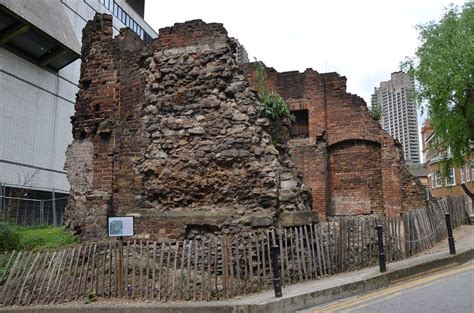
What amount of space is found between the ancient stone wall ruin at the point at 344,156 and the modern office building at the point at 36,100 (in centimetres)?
1424

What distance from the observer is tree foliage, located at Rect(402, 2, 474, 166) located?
1881cm

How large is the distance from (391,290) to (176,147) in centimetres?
511

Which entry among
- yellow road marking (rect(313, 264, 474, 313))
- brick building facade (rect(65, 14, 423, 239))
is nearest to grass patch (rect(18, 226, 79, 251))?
brick building facade (rect(65, 14, 423, 239))

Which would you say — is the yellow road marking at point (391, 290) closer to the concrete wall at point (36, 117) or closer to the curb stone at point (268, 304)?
the curb stone at point (268, 304)

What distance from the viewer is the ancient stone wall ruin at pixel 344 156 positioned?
16.9m

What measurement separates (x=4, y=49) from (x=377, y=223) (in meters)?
22.4

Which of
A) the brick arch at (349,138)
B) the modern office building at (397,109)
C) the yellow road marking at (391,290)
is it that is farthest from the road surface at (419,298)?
the modern office building at (397,109)

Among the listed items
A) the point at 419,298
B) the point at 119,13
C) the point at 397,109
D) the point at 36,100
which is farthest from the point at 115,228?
the point at 397,109

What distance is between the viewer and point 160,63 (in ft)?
33.7

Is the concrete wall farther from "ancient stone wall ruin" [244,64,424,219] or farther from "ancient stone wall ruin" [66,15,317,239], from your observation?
"ancient stone wall ruin" [244,64,424,219]

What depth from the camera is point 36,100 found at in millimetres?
26922

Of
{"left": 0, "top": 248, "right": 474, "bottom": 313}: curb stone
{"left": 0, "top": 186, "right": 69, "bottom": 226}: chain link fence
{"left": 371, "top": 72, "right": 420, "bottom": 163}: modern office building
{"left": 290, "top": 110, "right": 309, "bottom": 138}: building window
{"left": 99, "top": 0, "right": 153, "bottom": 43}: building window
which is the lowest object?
{"left": 0, "top": 248, "right": 474, "bottom": 313}: curb stone

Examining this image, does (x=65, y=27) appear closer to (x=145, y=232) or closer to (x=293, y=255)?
(x=145, y=232)

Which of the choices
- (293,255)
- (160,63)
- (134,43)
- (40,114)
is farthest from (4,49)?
(293,255)
